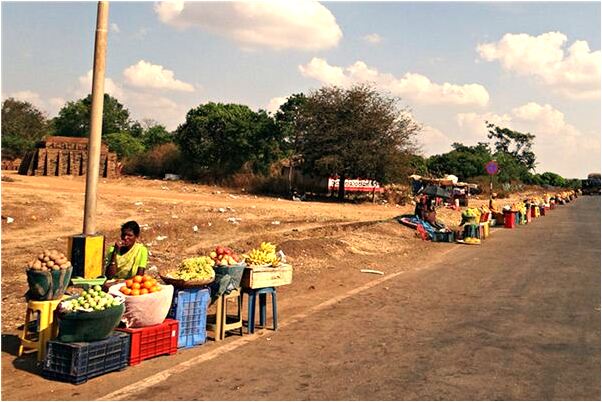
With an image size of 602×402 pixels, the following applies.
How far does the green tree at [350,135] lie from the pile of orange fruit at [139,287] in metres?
27.0

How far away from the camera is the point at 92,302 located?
5461mm

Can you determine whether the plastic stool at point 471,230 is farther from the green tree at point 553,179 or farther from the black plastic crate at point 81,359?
the green tree at point 553,179

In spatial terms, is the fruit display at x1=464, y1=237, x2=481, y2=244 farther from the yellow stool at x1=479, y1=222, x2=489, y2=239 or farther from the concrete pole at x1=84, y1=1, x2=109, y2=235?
the concrete pole at x1=84, y1=1, x2=109, y2=235

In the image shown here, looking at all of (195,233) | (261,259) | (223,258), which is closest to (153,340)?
(223,258)

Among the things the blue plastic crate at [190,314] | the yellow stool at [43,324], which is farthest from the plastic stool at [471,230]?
the yellow stool at [43,324]

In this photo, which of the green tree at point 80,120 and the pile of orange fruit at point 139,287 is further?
the green tree at point 80,120

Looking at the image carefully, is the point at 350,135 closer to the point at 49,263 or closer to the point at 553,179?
the point at 49,263

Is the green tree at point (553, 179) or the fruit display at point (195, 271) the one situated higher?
the green tree at point (553, 179)

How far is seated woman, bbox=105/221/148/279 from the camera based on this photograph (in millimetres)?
6922

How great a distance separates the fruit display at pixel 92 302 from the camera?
5.43 m

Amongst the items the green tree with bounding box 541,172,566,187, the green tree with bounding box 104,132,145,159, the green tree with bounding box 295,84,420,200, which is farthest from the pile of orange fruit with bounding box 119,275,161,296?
the green tree with bounding box 541,172,566,187

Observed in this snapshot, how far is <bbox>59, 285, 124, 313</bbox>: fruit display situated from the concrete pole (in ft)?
6.51

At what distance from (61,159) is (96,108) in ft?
108

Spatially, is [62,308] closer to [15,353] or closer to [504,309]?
[15,353]
